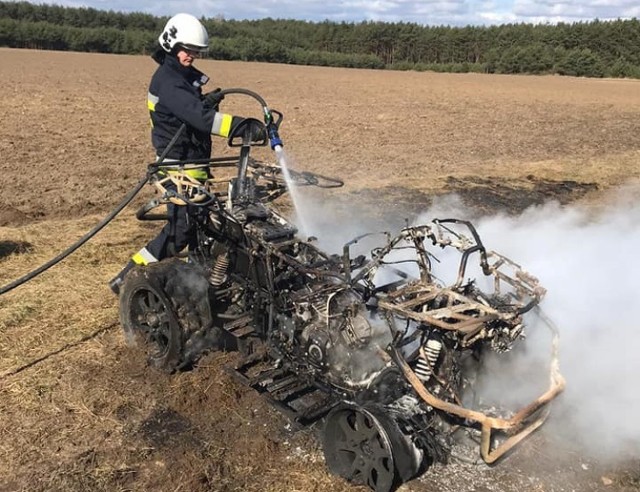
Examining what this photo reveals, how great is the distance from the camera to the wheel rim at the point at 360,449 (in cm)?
339

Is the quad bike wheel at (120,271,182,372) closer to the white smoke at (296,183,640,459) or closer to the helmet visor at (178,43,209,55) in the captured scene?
the white smoke at (296,183,640,459)

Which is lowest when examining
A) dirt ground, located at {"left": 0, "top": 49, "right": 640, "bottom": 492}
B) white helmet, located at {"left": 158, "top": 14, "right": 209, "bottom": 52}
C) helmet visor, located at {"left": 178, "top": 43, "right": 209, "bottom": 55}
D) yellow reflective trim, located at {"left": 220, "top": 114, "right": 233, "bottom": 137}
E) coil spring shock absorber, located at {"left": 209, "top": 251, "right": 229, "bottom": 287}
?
dirt ground, located at {"left": 0, "top": 49, "right": 640, "bottom": 492}

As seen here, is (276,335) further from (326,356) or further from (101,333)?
(101,333)

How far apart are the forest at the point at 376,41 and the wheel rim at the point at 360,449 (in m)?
62.7

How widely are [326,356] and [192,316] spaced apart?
4.11 feet

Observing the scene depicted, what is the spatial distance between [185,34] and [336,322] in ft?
8.57

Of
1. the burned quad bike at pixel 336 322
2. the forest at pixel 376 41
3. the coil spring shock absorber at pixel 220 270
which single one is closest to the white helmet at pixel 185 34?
the burned quad bike at pixel 336 322

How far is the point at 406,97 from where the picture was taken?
1260 inches

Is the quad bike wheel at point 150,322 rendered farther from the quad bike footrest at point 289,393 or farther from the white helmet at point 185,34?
the white helmet at point 185,34

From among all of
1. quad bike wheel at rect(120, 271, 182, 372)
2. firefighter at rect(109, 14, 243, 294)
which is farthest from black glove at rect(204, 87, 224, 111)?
quad bike wheel at rect(120, 271, 182, 372)

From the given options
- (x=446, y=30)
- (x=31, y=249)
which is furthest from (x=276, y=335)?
(x=446, y=30)

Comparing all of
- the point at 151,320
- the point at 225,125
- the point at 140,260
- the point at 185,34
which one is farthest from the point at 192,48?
the point at 151,320

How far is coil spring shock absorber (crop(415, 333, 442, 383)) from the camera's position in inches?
137

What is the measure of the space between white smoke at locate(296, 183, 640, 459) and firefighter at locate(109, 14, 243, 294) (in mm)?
1333
